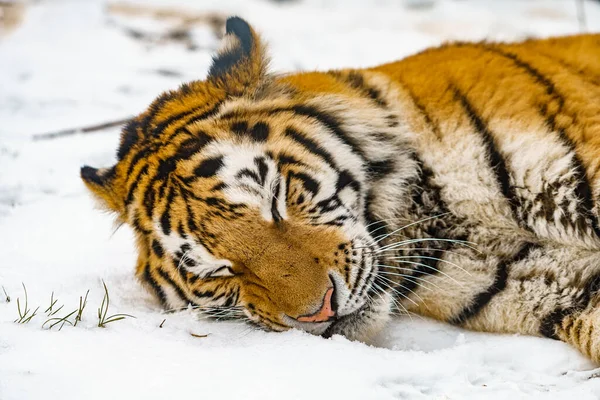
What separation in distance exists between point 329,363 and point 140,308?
2.57 ft

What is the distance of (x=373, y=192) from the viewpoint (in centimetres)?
222

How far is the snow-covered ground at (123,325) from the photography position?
5.31 feet

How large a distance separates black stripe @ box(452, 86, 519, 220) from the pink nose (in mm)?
710

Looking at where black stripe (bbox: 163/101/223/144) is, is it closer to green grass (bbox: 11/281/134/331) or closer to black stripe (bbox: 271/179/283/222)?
black stripe (bbox: 271/179/283/222)

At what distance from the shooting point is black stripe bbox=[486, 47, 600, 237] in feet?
6.44

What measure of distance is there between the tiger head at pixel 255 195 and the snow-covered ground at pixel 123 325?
4.9 inches

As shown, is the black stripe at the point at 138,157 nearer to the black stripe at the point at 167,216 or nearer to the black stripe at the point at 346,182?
the black stripe at the point at 167,216

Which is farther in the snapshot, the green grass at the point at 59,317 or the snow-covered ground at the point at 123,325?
the green grass at the point at 59,317

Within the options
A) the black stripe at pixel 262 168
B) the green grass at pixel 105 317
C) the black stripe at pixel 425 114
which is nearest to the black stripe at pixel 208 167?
the black stripe at pixel 262 168

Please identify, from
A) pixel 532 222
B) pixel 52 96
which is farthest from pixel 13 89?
pixel 532 222

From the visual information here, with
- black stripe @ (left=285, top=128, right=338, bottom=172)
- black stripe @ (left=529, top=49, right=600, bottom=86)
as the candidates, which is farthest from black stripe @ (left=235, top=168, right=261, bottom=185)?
black stripe @ (left=529, top=49, right=600, bottom=86)

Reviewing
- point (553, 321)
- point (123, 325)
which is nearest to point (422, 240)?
point (553, 321)

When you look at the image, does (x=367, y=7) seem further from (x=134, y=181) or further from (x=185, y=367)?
(x=185, y=367)

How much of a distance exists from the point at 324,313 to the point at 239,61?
0.98m
